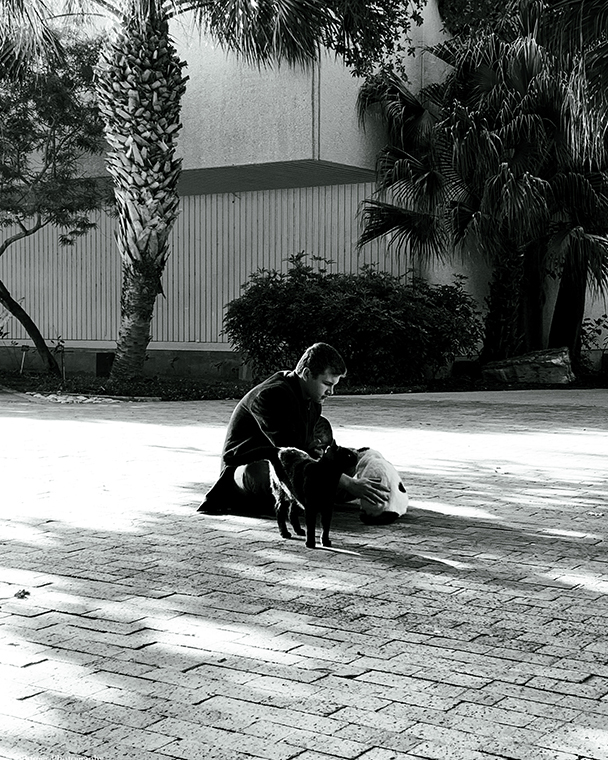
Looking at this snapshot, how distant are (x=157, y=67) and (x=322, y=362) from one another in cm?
1180

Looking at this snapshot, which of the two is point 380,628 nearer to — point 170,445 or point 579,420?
point 170,445

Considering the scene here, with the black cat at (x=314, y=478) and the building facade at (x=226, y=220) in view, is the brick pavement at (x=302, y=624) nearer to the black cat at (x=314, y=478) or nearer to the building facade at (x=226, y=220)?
the black cat at (x=314, y=478)

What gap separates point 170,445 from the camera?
36.1ft

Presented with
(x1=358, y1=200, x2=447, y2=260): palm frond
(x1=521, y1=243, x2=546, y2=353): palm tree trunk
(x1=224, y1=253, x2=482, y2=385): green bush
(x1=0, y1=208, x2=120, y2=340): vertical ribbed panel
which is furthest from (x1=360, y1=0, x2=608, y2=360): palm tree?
(x1=0, y1=208, x2=120, y2=340): vertical ribbed panel

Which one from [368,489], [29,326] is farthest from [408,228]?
[368,489]

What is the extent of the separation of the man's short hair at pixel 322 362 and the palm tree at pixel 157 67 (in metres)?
10.7

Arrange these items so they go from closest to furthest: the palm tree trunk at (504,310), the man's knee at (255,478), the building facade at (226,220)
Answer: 1. the man's knee at (255,478)
2. the building facade at (226,220)
3. the palm tree trunk at (504,310)

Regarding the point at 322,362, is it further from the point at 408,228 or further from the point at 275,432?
the point at 408,228

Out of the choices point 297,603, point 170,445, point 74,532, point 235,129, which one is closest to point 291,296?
point 235,129

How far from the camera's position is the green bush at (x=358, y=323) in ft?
61.7

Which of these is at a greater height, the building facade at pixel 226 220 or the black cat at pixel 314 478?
the building facade at pixel 226 220

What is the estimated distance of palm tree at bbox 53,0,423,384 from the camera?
16.4 meters

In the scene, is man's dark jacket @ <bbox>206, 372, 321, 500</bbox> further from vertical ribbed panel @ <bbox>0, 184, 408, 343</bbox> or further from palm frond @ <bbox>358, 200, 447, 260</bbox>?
vertical ribbed panel @ <bbox>0, 184, 408, 343</bbox>

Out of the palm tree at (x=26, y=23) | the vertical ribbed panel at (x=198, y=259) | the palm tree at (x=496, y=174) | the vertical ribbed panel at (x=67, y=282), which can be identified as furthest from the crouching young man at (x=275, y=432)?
the vertical ribbed panel at (x=67, y=282)
